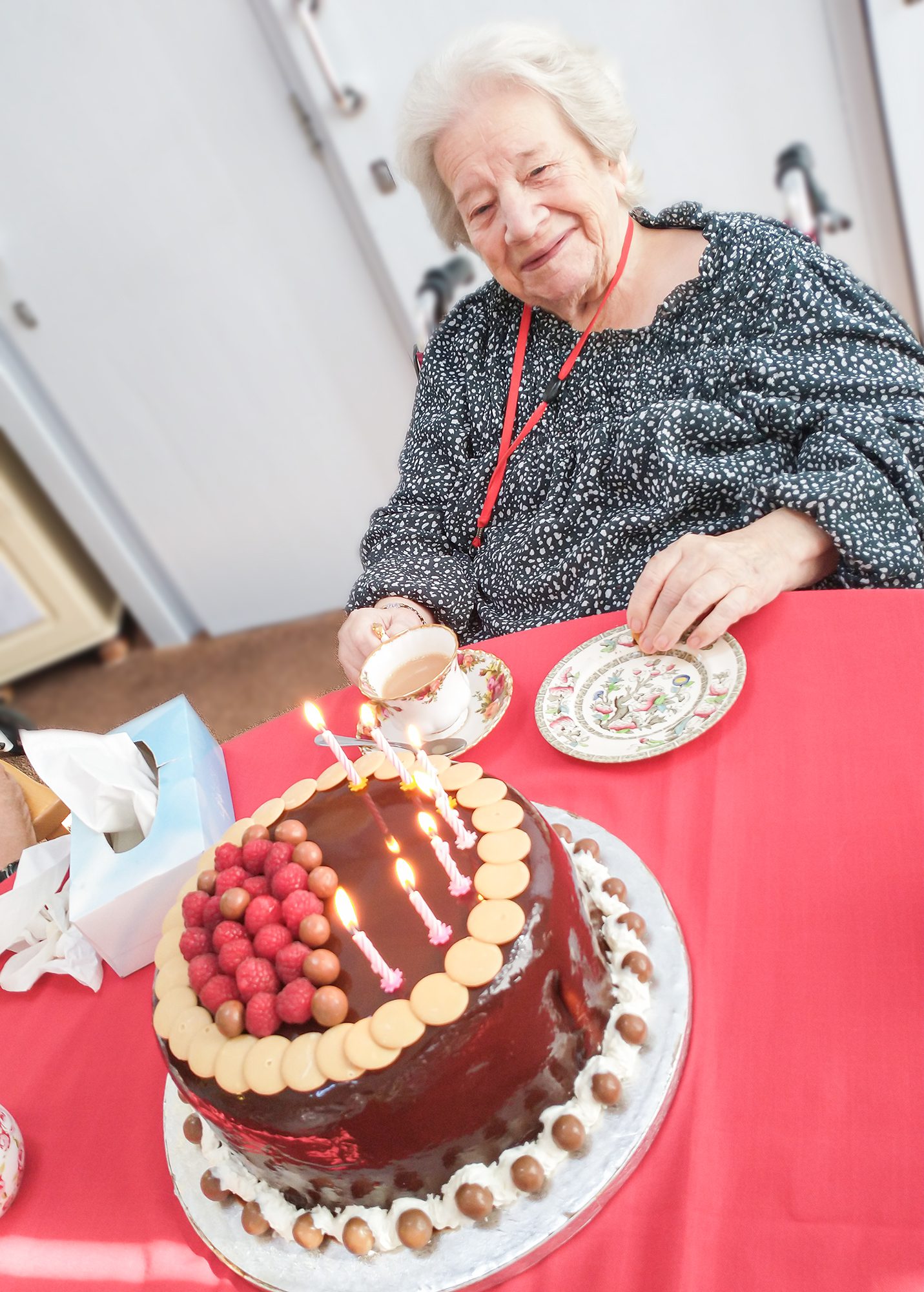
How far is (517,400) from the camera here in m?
1.46

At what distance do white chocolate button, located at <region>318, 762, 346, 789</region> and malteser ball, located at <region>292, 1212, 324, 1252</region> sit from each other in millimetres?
363

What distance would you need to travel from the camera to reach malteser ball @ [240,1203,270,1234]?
69cm

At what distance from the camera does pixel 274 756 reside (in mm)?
1153

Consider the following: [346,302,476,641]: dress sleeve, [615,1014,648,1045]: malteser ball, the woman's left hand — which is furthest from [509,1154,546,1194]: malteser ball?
[346,302,476,641]: dress sleeve

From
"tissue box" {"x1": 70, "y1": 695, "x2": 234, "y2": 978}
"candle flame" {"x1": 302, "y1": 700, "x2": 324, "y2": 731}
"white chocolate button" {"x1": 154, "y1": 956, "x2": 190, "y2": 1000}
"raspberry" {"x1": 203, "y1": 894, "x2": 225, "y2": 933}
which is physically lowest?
"tissue box" {"x1": 70, "y1": 695, "x2": 234, "y2": 978}

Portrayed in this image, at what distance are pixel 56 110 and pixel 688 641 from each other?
2.65 m

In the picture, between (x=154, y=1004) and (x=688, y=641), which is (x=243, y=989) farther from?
(x=688, y=641)

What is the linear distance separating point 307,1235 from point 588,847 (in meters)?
0.39

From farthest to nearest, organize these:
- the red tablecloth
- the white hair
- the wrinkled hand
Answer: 1. the wrinkled hand
2. the white hair
3. the red tablecloth

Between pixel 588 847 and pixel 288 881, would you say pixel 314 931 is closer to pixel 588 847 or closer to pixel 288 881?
pixel 288 881

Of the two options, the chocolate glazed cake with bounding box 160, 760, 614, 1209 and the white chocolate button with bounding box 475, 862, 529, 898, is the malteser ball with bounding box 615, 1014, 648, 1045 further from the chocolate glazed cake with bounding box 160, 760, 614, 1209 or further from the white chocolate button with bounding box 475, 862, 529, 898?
the white chocolate button with bounding box 475, 862, 529, 898

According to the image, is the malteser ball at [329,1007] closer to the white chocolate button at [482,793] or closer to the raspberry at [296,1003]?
the raspberry at [296,1003]

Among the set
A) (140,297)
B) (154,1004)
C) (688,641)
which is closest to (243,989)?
(154,1004)

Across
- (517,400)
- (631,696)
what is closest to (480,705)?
(631,696)
